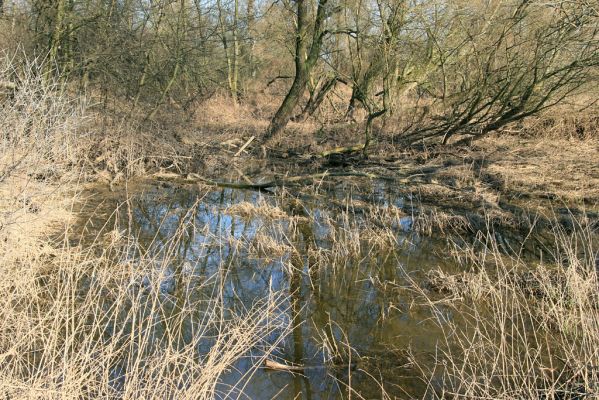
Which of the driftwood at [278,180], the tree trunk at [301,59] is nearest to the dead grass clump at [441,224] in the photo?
the driftwood at [278,180]

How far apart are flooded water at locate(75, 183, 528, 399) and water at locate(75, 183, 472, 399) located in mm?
14

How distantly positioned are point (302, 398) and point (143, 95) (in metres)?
11.6

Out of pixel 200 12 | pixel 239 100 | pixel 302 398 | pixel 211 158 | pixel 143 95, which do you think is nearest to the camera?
pixel 302 398

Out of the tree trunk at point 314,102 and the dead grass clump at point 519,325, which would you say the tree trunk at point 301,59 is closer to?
the tree trunk at point 314,102

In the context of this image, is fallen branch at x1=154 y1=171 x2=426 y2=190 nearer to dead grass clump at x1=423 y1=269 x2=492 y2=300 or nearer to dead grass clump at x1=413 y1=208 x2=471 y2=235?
dead grass clump at x1=413 y1=208 x2=471 y2=235

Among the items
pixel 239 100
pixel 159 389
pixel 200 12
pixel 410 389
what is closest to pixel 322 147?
pixel 200 12

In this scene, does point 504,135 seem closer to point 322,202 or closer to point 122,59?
point 322,202

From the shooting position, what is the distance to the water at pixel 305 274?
398 centimetres

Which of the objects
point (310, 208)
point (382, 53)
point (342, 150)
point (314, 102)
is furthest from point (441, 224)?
point (314, 102)

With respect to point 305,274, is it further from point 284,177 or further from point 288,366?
point 284,177

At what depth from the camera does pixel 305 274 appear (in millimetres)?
6035

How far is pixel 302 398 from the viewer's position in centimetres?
374

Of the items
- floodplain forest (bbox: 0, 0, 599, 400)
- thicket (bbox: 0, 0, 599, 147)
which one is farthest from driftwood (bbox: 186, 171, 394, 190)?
thicket (bbox: 0, 0, 599, 147)

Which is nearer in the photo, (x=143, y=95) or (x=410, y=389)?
(x=410, y=389)
